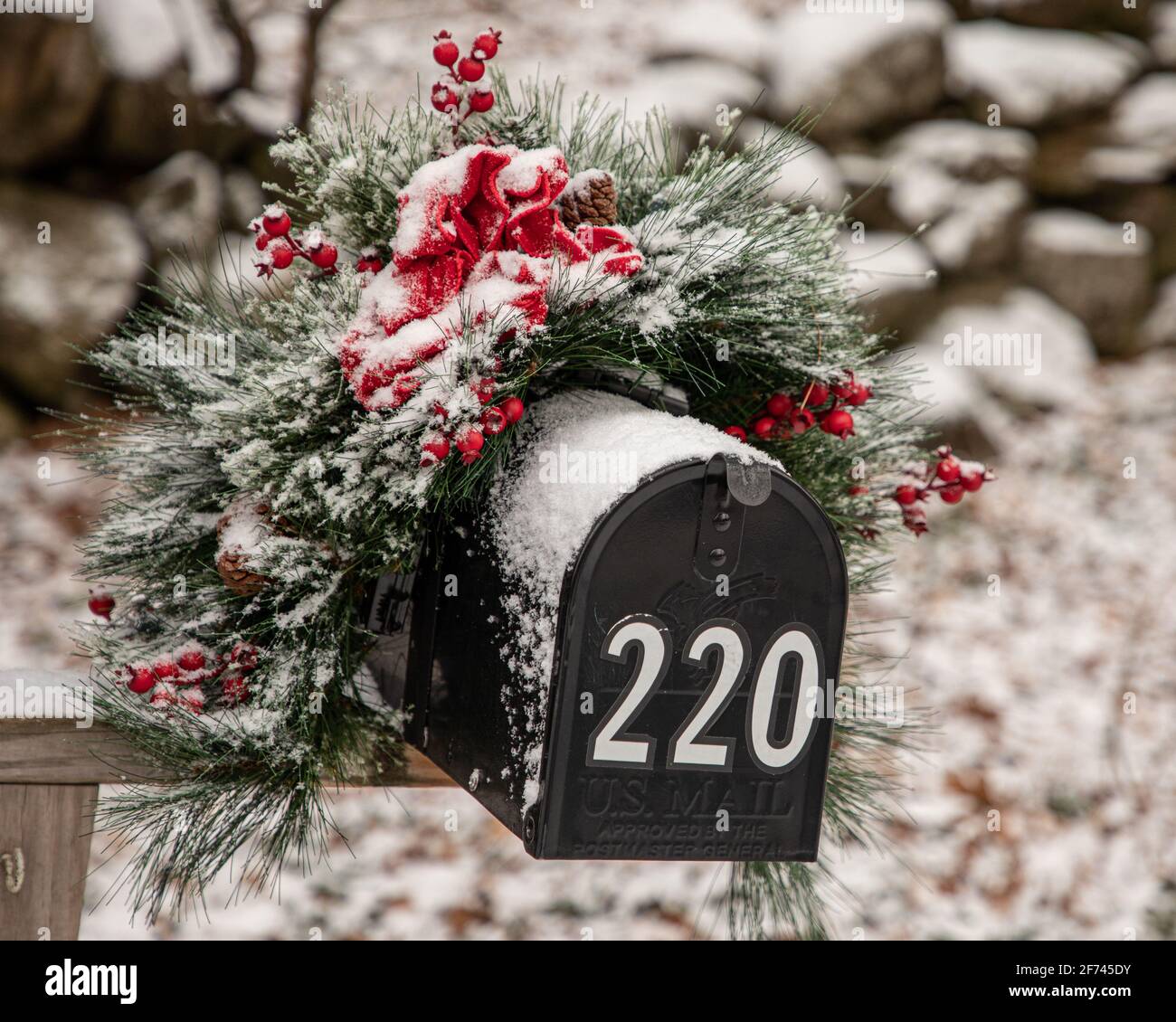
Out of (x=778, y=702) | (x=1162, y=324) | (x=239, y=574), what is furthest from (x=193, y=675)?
(x=1162, y=324)

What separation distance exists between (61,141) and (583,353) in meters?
4.21

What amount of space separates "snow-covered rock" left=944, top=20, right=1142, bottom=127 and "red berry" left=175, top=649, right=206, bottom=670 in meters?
5.14

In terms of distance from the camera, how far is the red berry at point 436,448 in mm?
934

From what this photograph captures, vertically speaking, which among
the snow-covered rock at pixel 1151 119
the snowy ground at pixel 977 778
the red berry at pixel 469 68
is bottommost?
the snowy ground at pixel 977 778

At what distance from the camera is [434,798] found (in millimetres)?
2809

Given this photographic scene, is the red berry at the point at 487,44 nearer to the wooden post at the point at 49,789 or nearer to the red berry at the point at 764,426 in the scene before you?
the red berry at the point at 764,426

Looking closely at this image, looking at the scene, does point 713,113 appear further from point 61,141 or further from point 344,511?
point 344,511

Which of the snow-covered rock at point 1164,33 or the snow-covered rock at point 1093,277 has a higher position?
the snow-covered rock at point 1164,33

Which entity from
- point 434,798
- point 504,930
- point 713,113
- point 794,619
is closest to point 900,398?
point 794,619

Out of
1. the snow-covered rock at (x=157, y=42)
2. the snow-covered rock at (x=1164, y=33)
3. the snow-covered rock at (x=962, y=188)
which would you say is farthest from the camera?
the snow-covered rock at (x=1164, y=33)

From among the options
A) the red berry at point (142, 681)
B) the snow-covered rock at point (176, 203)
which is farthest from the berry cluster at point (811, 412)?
the snow-covered rock at point (176, 203)

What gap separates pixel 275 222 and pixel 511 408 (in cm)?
33

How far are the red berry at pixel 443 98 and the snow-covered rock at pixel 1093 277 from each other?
14.9 feet

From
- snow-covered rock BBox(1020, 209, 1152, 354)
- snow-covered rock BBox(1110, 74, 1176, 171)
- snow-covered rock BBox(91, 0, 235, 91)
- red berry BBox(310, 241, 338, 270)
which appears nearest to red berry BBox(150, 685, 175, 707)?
red berry BBox(310, 241, 338, 270)
